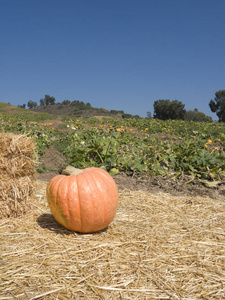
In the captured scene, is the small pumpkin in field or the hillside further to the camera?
the hillside

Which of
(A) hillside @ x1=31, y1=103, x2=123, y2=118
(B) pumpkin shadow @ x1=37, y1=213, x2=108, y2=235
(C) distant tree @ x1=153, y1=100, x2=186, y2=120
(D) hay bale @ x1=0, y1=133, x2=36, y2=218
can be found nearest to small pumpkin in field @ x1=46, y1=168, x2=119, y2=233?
(B) pumpkin shadow @ x1=37, y1=213, x2=108, y2=235

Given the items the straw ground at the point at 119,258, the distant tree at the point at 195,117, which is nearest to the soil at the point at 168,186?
the straw ground at the point at 119,258

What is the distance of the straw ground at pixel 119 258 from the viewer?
2170 mm

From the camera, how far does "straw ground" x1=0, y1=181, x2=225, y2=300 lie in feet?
7.12

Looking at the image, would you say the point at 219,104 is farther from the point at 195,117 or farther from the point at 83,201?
the point at 83,201

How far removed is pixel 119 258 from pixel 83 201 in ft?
2.43

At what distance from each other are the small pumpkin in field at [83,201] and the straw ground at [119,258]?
170mm

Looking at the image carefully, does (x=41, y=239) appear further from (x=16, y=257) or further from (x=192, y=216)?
(x=192, y=216)

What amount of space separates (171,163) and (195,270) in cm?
356

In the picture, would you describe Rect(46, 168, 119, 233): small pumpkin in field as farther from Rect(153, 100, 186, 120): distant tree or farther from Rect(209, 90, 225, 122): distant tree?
Rect(209, 90, 225, 122): distant tree

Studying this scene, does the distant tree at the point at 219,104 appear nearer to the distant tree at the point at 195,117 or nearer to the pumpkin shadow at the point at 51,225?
the distant tree at the point at 195,117

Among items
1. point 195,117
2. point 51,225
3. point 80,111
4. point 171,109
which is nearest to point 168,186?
point 51,225

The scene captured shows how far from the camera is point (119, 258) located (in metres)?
2.57

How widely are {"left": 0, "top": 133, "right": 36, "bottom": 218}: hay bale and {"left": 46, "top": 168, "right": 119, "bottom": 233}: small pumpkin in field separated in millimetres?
870
